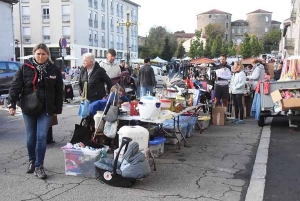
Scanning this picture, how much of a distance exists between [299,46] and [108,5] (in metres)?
41.7

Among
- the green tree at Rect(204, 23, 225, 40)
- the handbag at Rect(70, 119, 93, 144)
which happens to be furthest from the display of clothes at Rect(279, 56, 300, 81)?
the green tree at Rect(204, 23, 225, 40)

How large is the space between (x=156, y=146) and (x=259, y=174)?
1.74 meters

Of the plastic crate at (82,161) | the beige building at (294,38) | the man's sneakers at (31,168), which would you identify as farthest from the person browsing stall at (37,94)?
the beige building at (294,38)

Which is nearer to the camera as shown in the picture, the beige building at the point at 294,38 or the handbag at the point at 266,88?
the handbag at the point at 266,88

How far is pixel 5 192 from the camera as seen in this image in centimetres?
439

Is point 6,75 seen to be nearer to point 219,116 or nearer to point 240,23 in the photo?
point 219,116

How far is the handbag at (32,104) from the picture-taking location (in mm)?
4781

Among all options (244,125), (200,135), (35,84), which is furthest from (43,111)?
(244,125)

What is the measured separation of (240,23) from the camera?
12362 centimetres

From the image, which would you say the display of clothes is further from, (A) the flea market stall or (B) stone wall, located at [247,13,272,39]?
(B) stone wall, located at [247,13,272,39]

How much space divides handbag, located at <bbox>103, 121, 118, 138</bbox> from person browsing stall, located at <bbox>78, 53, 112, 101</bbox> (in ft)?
2.60

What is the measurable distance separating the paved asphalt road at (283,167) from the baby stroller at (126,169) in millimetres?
1559

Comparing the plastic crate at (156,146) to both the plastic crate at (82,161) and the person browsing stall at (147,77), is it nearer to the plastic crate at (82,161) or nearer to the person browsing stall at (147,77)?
the plastic crate at (82,161)

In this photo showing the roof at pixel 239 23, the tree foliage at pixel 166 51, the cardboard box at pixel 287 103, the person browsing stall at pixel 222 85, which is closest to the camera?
the cardboard box at pixel 287 103
